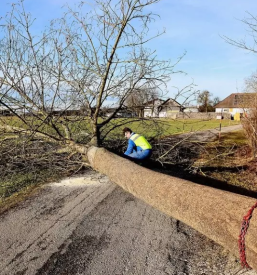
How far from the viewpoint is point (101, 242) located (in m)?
3.32

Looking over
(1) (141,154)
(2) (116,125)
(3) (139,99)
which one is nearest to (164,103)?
(3) (139,99)

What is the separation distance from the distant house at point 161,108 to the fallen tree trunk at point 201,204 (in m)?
3.04

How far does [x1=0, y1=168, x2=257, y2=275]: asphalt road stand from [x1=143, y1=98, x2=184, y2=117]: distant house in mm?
2870

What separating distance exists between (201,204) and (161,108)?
14.9ft

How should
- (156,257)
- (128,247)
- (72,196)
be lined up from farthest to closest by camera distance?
(72,196), (128,247), (156,257)

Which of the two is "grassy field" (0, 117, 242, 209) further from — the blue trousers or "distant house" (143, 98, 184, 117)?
the blue trousers

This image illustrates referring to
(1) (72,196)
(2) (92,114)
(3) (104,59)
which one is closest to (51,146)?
(2) (92,114)

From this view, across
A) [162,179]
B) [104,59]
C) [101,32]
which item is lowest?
[162,179]

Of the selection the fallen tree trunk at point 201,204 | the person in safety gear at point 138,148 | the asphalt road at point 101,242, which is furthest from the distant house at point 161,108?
the fallen tree trunk at point 201,204

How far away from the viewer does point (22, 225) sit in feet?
12.3

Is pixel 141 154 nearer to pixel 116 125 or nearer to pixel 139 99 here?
pixel 116 125

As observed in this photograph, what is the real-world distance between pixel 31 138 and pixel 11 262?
341 centimetres

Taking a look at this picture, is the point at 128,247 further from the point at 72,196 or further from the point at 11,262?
the point at 72,196

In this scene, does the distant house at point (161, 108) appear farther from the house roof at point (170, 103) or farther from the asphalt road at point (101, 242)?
the asphalt road at point (101, 242)
